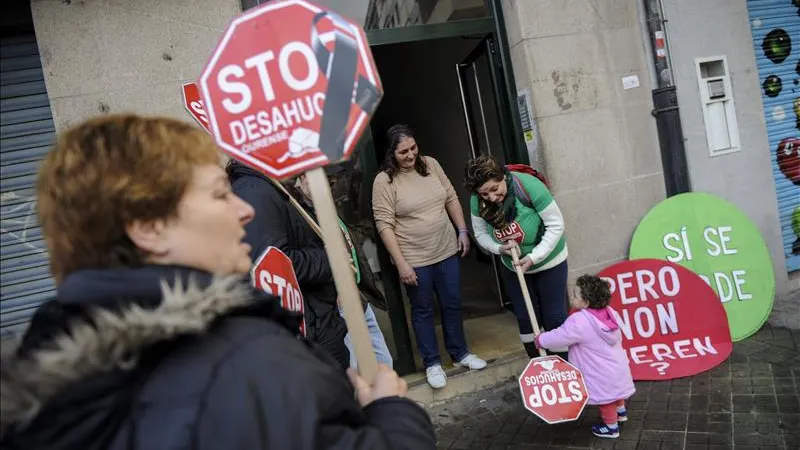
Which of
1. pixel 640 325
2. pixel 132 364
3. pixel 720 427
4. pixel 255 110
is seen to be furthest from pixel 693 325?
pixel 132 364

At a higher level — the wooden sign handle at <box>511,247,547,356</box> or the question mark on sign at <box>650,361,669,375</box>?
the wooden sign handle at <box>511,247,547,356</box>

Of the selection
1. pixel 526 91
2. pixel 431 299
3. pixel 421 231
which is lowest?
pixel 431 299

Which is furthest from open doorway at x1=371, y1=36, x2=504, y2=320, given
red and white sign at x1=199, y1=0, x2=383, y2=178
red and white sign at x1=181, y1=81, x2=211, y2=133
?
red and white sign at x1=199, y1=0, x2=383, y2=178

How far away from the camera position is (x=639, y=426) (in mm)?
3395

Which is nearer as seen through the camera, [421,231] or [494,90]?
[421,231]

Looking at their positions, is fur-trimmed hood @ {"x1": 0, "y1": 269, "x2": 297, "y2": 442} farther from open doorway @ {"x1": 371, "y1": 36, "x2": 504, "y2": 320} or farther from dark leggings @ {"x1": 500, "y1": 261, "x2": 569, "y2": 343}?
open doorway @ {"x1": 371, "y1": 36, "x2": 504, "y2": 320}

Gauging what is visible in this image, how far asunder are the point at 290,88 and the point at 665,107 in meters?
4.06

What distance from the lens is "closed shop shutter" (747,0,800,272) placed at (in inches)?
203

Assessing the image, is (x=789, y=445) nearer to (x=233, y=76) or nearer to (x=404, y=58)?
(x=233, y=76)

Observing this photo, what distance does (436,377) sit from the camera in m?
4.13

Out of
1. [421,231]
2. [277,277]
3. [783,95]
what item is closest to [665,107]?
[783,95]

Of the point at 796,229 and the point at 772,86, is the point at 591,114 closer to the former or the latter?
the point at 772,86

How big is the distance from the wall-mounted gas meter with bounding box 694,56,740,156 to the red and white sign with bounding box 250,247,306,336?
4.18 meters

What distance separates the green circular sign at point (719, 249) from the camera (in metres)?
4.37
